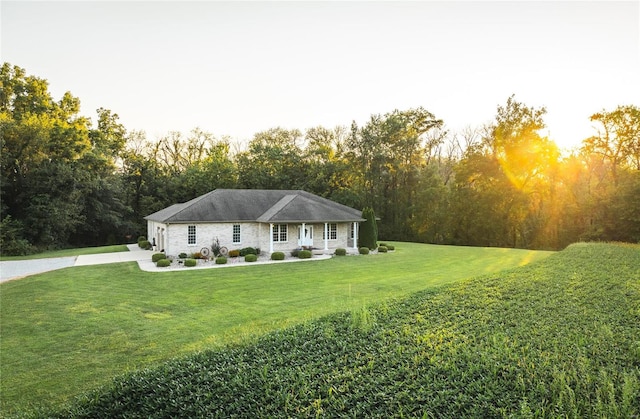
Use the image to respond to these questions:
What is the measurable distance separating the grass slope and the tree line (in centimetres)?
2901

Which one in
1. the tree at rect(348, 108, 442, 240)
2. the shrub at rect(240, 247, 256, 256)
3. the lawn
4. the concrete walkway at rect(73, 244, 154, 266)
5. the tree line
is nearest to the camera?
the lawn

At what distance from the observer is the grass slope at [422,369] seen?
3.38m

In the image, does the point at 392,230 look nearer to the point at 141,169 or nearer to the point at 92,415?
the point at 141,169

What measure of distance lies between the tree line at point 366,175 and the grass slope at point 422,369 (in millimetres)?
29014

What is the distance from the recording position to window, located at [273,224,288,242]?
84.4 ft

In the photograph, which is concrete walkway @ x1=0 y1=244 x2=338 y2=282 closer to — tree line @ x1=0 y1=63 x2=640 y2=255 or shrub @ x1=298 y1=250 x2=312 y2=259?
shrub @ x1=298 y1=250 x2=312 y2=259

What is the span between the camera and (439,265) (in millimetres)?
20609

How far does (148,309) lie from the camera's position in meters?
11.9

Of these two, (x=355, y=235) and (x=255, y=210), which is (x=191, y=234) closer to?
(x=255, y=210)

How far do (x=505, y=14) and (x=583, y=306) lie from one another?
→ 1029 centimetres

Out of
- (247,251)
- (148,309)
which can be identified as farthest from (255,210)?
(148,309)

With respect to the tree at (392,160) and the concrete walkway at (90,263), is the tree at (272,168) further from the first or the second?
the concrete walkway at (90,263)

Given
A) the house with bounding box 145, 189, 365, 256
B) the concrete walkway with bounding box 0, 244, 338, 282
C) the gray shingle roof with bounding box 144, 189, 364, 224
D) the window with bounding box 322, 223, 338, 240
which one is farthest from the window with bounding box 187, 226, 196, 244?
the window with bounding box 322, 223, 338, 240

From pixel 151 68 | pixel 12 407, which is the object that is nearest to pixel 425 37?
pixel 151 68
